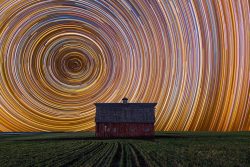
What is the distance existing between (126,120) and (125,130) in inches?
61.7

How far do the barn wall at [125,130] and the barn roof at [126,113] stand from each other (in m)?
0.63

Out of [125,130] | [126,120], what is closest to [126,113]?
[126,120]

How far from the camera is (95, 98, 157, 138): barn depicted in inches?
2167

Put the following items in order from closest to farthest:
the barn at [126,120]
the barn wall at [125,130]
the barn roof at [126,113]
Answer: the barn wall at [125,130] < the barn at [126,120] < the barn roof at [126,113]

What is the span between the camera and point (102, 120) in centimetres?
5584

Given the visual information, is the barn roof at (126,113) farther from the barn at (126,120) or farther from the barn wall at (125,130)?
the barn wall at (125,130)

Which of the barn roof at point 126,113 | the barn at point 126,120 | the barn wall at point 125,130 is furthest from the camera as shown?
the barn roof at point 126,113

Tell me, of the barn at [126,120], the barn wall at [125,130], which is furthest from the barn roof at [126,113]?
the barn wall at [125,130]

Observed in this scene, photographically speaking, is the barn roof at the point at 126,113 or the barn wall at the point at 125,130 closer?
the barn wall at the point at 125,130

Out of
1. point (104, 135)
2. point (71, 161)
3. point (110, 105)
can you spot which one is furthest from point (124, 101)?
point (71, 161)

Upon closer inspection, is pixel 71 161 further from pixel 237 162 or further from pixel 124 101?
pixel 124 101

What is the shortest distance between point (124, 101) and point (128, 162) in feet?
127

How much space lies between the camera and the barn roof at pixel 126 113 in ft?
182

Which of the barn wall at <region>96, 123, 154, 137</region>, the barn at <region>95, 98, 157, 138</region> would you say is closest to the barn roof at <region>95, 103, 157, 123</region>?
the barn at <region>95, 98, 157, 138</region>
